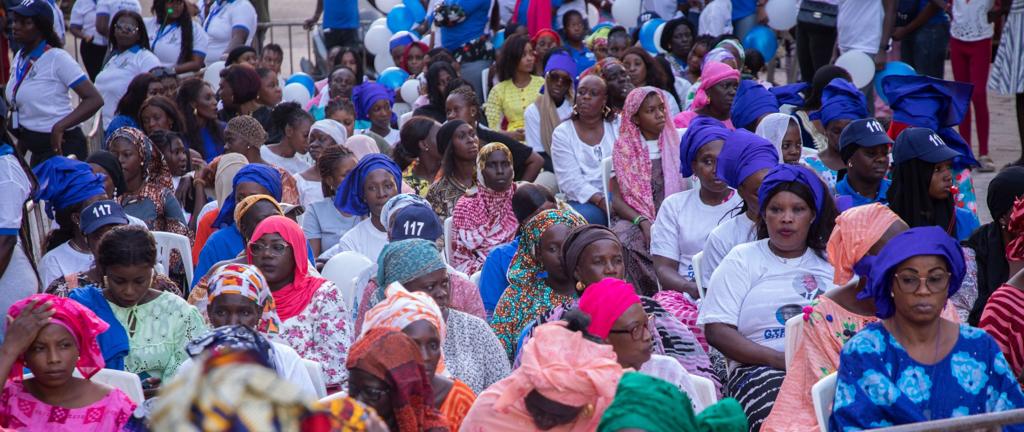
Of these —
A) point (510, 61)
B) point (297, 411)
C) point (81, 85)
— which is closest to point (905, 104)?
point (510, 61)

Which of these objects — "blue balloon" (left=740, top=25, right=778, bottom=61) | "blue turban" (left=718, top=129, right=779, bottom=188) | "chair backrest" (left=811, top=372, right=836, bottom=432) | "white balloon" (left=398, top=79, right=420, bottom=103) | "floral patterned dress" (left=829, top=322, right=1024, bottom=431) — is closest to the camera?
"floral patterned dress" (left=829, top=322, right=1024, bottom=431)

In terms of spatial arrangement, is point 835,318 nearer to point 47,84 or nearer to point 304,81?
point 47,84

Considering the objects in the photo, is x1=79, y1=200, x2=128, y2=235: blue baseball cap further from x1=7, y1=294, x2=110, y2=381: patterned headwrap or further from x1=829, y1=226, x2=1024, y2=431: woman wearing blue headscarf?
x1=829, y1=226, x2=1024, y2=431: woman wearing blue headscarf

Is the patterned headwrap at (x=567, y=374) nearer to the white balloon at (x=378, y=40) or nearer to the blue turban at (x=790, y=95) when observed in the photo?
the blue turban at (x=790, y=95)

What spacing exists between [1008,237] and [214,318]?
2980 mm

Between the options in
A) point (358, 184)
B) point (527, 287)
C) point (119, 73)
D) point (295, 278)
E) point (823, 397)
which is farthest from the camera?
point (119, 73)

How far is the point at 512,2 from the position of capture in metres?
12.0

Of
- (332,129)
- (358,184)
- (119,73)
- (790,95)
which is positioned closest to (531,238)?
(358,184)

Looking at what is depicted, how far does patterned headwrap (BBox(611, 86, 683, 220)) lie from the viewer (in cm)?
703

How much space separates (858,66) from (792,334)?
5.50 m

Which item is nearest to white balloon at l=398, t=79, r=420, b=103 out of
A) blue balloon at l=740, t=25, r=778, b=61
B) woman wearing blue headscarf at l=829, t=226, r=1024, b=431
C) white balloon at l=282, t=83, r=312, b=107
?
white balloon at l=282, t=83, r=312, b=107

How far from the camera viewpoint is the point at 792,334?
4.47m

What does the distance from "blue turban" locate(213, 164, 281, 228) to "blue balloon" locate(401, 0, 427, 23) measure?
6.55m

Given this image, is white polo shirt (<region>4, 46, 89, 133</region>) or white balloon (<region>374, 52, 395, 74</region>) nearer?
white polo shirt (<region>4, 46, 89, 133</region>)
